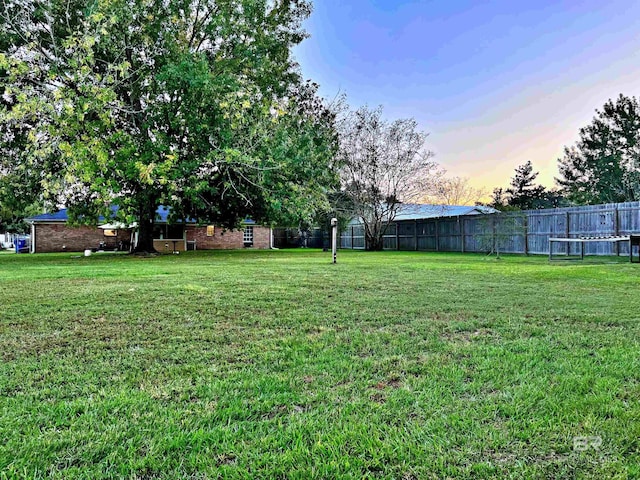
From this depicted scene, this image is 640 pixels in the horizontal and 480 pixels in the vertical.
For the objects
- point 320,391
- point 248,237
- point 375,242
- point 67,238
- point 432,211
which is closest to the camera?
point 320,391

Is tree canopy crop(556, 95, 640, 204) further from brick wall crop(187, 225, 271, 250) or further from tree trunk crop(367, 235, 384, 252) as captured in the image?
brick wall crop(187, 225, 271, 250)

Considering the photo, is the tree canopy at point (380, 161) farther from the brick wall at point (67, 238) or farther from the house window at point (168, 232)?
the brick wall at point (67, 238)

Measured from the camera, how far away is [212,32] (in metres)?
13.9

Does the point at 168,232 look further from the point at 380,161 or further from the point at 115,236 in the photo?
the point at 380,161

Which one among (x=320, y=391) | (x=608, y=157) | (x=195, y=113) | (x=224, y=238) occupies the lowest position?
(x=320, y=391)

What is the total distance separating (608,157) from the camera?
Result: 25016mm

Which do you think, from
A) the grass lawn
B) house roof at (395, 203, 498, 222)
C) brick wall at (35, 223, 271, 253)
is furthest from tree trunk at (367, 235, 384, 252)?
the grass lawn

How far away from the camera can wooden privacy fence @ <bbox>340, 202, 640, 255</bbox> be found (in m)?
14.3

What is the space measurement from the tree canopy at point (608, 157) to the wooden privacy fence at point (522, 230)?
11.2 metres

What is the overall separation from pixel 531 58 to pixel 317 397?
44.4 feet

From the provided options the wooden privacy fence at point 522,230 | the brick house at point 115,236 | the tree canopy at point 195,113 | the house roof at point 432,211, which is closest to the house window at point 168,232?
the brick house at point 115,236

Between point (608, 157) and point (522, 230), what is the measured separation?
41.8 feet

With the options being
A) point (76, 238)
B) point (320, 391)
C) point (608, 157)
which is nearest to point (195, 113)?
point (320, 391)

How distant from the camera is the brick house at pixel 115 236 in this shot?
74.0 ft
